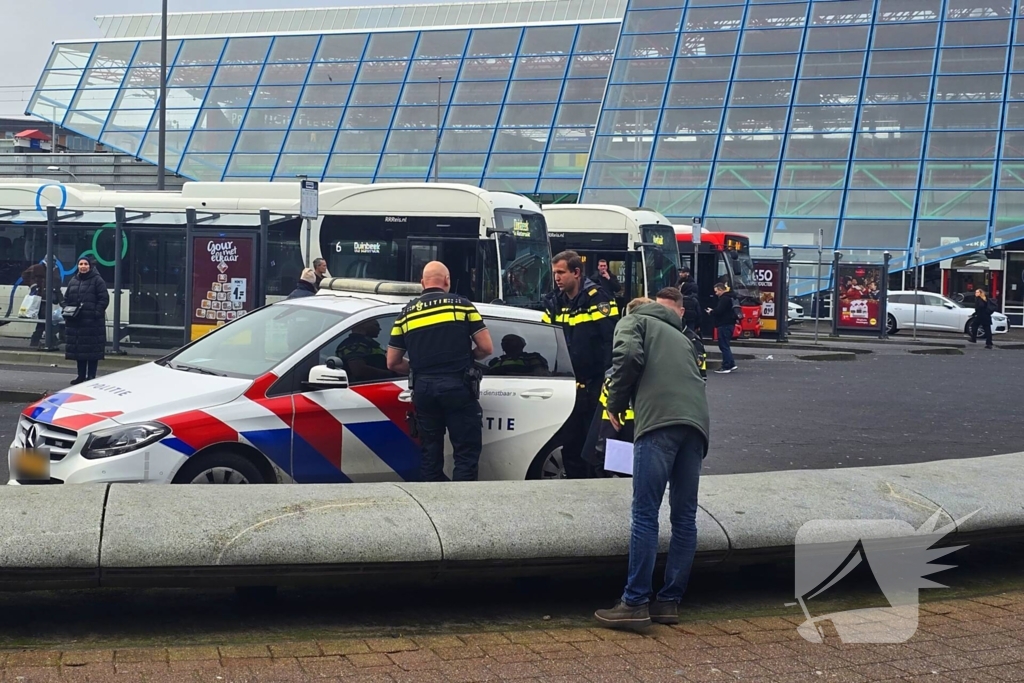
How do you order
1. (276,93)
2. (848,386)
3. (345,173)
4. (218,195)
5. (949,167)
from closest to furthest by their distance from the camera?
(848,386) < (218,195) < (949,167) < (345,173) < (276,93)

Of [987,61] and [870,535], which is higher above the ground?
[987,61]

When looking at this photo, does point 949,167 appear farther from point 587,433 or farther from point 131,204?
point 587,433

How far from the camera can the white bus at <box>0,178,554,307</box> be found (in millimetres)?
20094

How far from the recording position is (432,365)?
7508mm

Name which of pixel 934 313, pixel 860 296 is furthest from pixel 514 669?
pixel 934 313

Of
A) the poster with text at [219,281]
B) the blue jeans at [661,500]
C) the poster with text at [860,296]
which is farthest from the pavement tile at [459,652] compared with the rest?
the poster with text at [860,296]

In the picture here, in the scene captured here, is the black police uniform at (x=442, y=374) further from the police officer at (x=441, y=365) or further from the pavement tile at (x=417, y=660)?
the pavement tile at (x=417, y=660)

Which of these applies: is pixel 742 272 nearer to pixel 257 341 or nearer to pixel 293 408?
pixel 257 341

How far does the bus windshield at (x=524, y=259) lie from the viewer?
20.2 meters

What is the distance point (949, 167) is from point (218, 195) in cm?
2639

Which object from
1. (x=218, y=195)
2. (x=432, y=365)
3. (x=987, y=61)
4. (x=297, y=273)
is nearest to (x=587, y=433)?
(x=432, y=365)

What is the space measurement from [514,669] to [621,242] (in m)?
20.8

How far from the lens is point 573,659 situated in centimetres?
566

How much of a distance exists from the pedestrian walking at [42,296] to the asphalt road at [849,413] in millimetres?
1787
